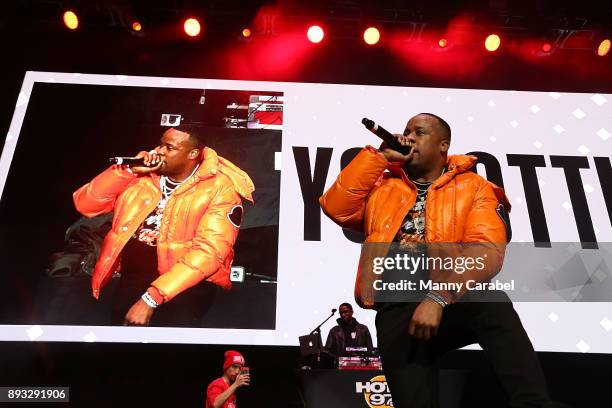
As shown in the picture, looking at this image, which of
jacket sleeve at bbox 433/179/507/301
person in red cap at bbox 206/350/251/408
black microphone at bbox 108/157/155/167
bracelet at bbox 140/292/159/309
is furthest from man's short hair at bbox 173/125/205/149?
jacket sleeve at bbox 433/179/507/301

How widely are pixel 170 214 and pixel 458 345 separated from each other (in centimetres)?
250

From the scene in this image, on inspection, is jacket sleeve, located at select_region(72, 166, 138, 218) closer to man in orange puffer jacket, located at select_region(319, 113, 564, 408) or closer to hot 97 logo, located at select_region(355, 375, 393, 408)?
hot 97 logo, located at select_region(355, 375, 393, 408)

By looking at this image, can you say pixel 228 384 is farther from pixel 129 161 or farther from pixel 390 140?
pixel 390 140

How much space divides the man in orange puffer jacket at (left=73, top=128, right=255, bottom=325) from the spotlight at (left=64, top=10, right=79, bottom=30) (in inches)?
51.2

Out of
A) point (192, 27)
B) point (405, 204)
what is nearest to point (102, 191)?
point (192, 27)

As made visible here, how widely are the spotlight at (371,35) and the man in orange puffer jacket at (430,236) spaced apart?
104 inches

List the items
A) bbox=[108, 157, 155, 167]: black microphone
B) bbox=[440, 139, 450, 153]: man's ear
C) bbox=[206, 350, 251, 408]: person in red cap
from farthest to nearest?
bbox=[108, 157, 155, 167]: black microphone
bbox=[206, 350, 251, 408]: person in red cap
bbox=[440, 139, 450, 153]: man's ear

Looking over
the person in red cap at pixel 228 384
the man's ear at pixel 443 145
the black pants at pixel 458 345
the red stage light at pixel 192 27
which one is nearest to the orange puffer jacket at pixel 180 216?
the person in red cap at pixel 228 384

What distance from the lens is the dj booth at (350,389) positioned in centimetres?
269

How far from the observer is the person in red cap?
3.11m

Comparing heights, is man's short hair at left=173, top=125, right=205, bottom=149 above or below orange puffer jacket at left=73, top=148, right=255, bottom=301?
above

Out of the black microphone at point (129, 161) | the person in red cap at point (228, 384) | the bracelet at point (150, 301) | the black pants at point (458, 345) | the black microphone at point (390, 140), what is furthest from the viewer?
the black microphone at point (129, 161)

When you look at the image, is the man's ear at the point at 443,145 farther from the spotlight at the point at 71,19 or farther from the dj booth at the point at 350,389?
the spotlight at the point at 71,19

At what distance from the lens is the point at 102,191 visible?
3.92 m
